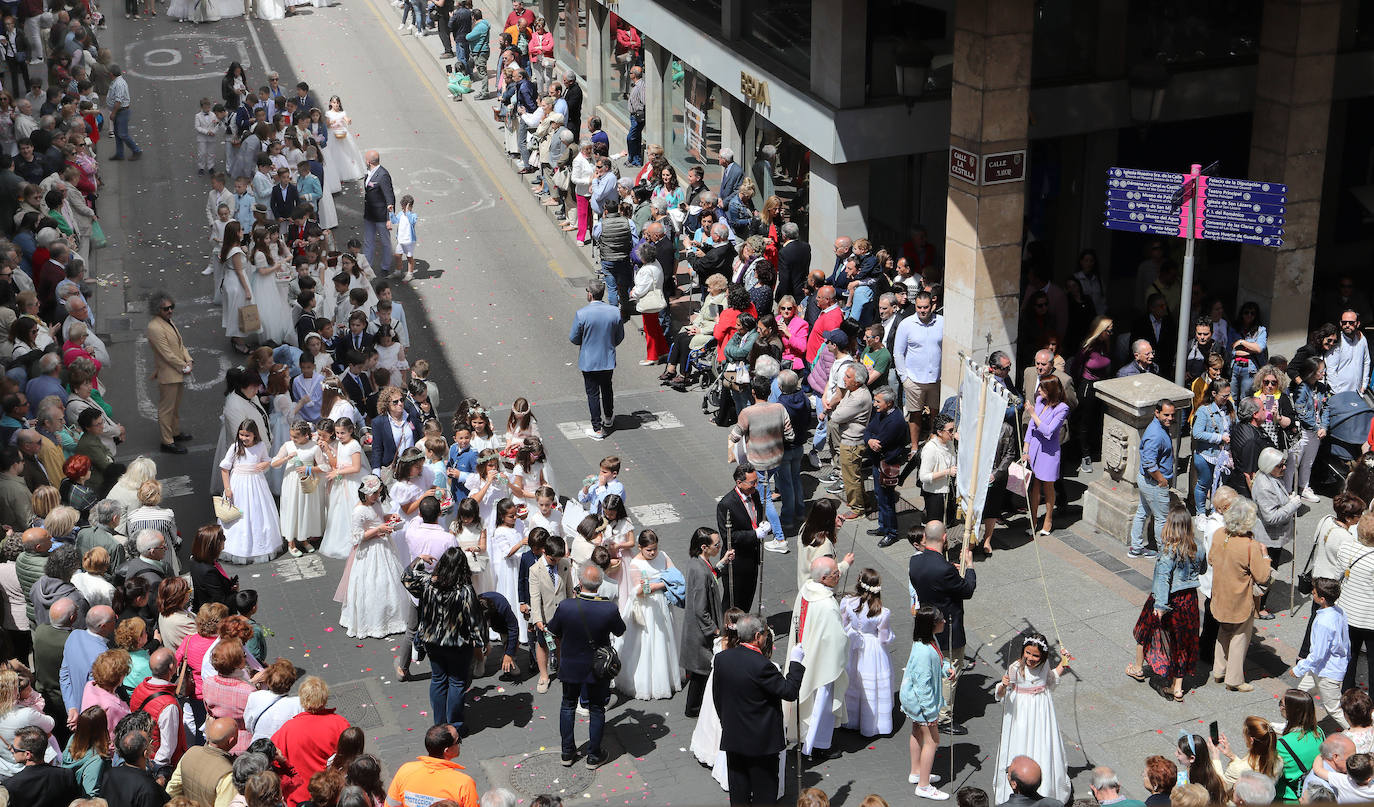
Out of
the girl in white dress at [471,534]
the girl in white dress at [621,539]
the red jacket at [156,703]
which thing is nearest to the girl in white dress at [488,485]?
the girl in white dress at [471,534]

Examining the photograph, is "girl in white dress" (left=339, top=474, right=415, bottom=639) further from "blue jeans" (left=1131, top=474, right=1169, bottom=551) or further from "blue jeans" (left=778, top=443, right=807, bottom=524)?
"blue jeans" (left=1131, top=474, right=1169, bottom=551)

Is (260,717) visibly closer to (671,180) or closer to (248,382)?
(248,382)

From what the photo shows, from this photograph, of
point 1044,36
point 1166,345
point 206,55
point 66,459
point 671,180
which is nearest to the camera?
point 66,459

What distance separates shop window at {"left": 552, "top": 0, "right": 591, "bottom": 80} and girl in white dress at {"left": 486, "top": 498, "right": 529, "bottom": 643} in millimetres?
20152

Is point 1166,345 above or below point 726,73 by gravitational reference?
below

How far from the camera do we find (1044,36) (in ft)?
64.0

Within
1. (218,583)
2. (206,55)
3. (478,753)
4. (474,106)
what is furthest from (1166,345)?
(206,55)

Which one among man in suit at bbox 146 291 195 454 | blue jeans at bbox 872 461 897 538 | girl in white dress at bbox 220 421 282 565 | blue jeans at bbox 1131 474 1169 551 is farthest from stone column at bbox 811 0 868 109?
girl in white dress at bbox 220 421 282 565

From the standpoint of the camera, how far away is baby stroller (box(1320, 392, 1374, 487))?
50.1 ft

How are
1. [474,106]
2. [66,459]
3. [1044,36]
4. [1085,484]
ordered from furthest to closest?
[474,106]
[1044,36]
[1085,484]
[66,459]

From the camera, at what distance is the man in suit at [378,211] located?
22250 millimetres

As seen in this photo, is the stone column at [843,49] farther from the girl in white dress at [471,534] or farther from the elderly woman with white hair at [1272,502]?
the girl in white dress at [471,534]

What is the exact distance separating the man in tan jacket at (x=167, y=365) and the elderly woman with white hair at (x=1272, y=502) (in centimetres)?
1155

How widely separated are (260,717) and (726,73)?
605 inches
